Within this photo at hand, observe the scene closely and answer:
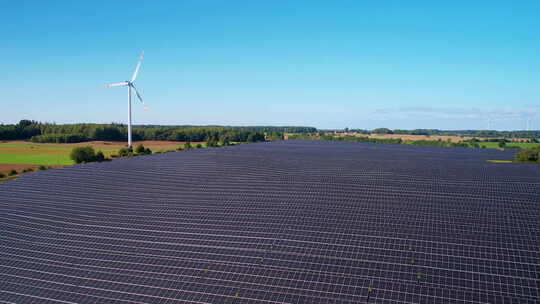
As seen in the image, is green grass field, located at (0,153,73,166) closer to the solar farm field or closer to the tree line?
the tree line

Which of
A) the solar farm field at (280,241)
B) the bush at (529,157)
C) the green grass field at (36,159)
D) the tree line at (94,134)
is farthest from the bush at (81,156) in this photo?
the bush at (529,157)

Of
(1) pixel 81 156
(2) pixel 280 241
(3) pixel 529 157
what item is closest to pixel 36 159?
(1) pixel 81 156

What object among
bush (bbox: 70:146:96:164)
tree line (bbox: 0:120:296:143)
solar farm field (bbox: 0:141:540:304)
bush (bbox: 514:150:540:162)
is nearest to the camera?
solar farm field (bbox: 0:141:540:304)

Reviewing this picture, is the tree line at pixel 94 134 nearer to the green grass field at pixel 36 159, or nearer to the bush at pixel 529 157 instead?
the green grass field at pixel 36 159

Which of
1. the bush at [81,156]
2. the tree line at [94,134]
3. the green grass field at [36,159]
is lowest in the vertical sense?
the green grass field at [36,159]

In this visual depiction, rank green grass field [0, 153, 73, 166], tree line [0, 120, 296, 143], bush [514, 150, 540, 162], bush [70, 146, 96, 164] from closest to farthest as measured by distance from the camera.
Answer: bush [514, 150, 540, 162], green grass field [0, 153, 73, 166], bush [70, 146, 96, 164], tree line [0, 120, 296, 143]

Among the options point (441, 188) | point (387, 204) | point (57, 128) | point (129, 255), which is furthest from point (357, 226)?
point (57, 128)

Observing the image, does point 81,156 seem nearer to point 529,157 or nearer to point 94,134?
point 94,134

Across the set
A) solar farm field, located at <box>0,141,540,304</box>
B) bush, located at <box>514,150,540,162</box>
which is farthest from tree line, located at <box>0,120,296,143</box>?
solar farm field, located at <box>0,141,540,304</box>
